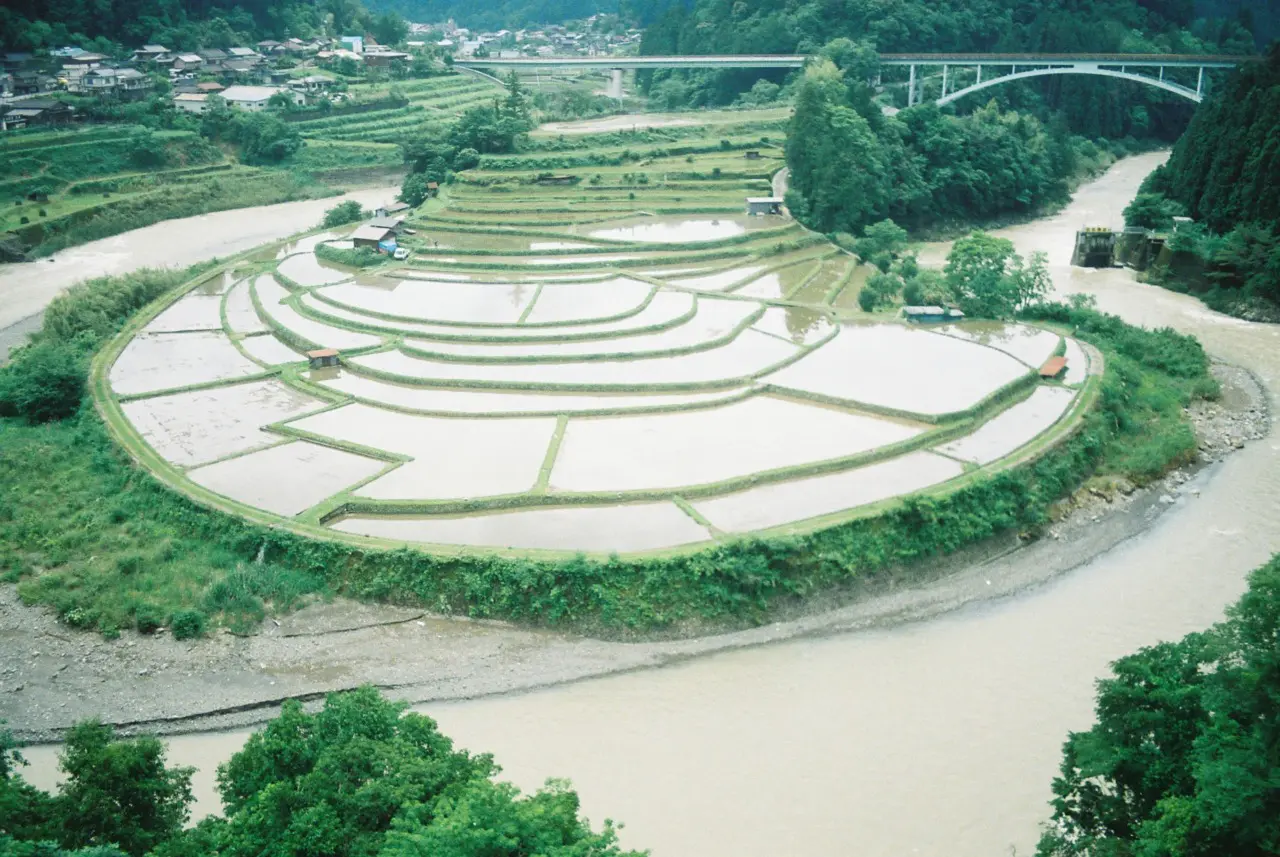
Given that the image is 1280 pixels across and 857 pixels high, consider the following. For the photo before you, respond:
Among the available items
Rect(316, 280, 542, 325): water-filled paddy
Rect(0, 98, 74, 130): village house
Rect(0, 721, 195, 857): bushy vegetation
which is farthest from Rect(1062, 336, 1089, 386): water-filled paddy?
Rect(0, 98, 74, 130): village house

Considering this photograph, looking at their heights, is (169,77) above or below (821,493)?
above

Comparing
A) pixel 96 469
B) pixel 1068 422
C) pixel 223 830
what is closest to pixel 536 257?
pixel 96 469

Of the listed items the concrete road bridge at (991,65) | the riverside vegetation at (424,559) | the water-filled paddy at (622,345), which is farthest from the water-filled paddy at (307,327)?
the concrete road bridge at (991,65)

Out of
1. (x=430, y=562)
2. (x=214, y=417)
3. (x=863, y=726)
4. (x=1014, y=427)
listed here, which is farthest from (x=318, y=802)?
(x=1014, y=427)

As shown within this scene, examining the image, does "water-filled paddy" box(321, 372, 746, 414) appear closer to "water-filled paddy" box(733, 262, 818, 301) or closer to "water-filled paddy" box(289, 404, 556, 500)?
"water-filled paddy" box(289, 404, 556, 500)

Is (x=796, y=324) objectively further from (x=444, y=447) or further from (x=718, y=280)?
(x=444, y=447)
